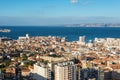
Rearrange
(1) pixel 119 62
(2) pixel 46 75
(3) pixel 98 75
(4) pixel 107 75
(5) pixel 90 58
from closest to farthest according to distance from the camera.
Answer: (2) pixel 46 75
(3) pixel 98 75
(4) pixel 107 75
(1) pixel 119 62
(5) pixel 90 58

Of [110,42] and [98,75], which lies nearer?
[98,75]

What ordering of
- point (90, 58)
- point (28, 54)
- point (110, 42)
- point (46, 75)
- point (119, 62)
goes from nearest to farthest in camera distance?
point (46, 75) < point (119, 62) < point (90, 58) < point (28, 54) < point (110, 42)

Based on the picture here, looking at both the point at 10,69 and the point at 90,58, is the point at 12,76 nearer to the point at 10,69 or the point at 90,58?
the point at 10,69

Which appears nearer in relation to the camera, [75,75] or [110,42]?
[75,75]

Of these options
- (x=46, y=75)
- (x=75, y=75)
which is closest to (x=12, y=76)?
(x=46, y=75)

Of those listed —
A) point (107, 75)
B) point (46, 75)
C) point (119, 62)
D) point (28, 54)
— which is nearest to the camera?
point (46, 75)

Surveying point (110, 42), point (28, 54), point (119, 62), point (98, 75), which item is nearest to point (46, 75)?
point (98, 75)

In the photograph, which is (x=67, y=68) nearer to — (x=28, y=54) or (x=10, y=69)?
(x=10, y=69)

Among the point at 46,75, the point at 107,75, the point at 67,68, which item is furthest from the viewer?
the point at 107,75
